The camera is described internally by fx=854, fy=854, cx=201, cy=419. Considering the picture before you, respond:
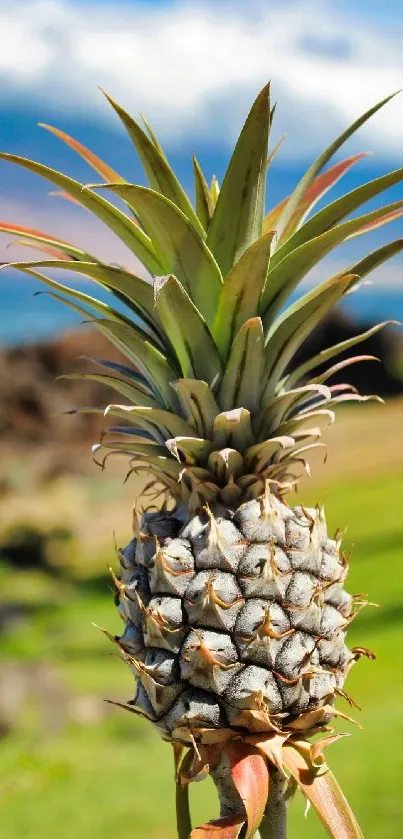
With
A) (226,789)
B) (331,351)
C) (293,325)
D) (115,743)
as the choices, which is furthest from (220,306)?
(115,743)

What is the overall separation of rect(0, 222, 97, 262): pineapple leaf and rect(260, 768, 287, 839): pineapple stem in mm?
1168

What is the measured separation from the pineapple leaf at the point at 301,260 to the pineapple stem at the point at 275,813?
3.13 feet

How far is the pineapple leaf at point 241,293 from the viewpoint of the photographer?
158cm

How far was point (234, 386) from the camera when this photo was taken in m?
1.73

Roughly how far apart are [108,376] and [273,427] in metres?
0.37

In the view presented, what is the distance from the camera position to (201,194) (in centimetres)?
185

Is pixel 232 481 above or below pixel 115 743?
below

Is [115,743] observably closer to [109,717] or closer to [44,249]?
[109,717]

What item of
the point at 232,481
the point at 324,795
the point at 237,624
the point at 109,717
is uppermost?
the point at 109,717

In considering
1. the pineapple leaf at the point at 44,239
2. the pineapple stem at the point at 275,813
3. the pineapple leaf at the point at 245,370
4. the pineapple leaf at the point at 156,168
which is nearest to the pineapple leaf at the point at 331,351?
the pineapple leaf at the point at 245,370

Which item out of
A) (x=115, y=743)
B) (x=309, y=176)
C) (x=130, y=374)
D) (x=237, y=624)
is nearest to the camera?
(x=237, y=624)

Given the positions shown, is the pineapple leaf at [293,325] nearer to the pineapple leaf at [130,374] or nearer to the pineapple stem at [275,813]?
the pineapple leaf at [130,374]

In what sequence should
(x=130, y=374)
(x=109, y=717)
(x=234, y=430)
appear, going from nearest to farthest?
(x=234, y=430) → (x=130, y=374) → (x=109, y=717)

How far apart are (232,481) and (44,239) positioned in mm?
642
